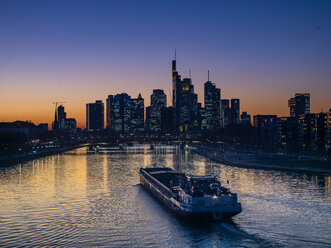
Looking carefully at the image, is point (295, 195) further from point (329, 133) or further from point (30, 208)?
point (329, 133)

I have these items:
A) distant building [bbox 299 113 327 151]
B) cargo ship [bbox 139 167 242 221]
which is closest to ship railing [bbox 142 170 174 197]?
cargo ship [bbox 139 167 242 221]

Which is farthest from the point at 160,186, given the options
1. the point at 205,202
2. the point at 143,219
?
the point at 205,202

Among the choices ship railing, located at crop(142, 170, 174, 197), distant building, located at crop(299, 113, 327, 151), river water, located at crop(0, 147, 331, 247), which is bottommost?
river water, located at crop(0, 147, 331, 247)

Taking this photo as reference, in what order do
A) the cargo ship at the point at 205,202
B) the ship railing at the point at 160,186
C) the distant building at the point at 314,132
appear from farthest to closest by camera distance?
the distant building at the point at 314,132 → the ship railing at the point at 160,186 → the cargo ship at the point at 205,202

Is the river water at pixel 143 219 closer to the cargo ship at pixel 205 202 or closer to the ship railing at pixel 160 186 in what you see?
the cargo ship at pixel 205 202

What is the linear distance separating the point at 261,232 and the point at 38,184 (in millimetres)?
47645

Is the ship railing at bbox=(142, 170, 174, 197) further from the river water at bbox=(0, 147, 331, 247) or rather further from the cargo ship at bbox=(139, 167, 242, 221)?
the cargo ship at bbox=(139, 167, 242, 221)

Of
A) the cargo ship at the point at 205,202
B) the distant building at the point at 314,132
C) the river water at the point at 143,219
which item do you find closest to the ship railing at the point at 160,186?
the river water at the point at 143,219

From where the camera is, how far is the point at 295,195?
186 ft

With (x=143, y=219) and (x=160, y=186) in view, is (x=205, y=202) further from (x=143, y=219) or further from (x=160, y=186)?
(x=160, y=186)

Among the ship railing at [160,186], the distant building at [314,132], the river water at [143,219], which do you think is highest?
the distant building at [314,132]

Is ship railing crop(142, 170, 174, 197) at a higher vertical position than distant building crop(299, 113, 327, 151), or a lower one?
lower

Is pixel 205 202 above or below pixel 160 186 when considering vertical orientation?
above

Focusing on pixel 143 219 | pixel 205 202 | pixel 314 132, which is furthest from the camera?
pixel 314 132
